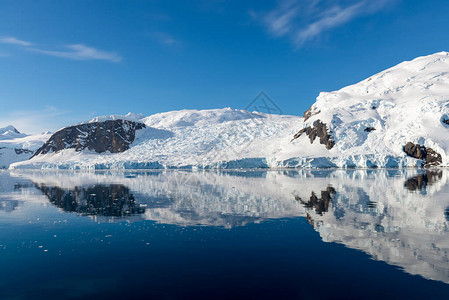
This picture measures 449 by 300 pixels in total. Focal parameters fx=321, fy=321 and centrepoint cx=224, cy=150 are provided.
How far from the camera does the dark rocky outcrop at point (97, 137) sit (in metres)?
138

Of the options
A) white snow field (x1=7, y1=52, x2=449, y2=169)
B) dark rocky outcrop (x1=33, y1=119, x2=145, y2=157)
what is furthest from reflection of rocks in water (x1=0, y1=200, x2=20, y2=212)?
dark rocky outcrop (x1=33, y1=119, x2=145, y2=157)

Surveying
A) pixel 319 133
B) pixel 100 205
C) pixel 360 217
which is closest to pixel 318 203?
pixel 360 217

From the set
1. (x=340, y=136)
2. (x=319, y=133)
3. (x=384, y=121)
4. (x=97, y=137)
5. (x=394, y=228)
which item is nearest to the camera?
(x=394, y=228)

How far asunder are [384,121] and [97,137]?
376 ft

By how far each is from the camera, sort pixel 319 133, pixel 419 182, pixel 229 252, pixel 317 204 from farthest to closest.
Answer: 1. pixel 319 133
2. pixel 419 182
3. pixel 317 204
4. pixel 229 252

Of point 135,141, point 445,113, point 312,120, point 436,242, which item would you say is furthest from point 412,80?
point 436,242

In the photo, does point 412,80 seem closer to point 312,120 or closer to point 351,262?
point 312,120

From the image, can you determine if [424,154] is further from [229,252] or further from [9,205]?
[9,205]

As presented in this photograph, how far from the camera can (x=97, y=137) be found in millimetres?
143375

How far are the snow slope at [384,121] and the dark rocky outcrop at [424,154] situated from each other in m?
1.07

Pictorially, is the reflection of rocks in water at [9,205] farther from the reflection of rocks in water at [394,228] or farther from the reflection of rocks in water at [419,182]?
the reflection of rocks in water at [419,182]

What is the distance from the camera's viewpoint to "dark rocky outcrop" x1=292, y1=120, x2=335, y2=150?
310ft

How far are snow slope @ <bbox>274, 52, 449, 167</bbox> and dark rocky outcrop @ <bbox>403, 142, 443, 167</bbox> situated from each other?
107 centimetres

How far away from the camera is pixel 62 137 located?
148m
